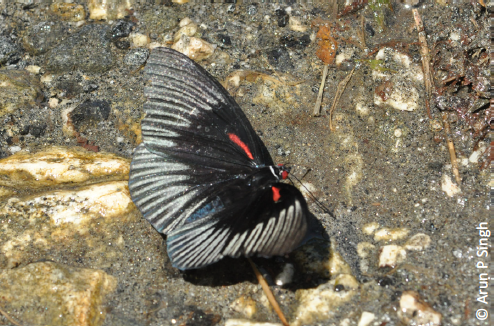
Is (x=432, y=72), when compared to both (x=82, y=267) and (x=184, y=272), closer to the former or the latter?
(x=184, y=272)

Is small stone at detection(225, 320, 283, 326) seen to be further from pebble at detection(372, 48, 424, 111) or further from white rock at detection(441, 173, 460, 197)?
pebble at detection(372, 48, 424, 111)

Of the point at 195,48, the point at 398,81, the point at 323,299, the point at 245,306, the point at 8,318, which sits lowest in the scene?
the point at 8,318

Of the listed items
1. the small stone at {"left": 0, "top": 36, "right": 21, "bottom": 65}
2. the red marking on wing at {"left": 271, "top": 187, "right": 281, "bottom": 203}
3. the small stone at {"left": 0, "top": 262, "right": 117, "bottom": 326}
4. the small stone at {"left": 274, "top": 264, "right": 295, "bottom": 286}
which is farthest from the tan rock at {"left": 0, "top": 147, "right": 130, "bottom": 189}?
the small stone at {"left": 274, "top": 264, "right": 295, "bottom": 286}

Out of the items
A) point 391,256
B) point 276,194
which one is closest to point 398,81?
point 391,256

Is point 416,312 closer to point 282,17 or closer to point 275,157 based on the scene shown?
point 275,157

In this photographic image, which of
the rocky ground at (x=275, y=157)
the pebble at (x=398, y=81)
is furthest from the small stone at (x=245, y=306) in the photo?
the pebble at (x=398, y=81)

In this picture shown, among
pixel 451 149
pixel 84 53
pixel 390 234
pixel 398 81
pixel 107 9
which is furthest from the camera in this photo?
→ pixel 107 9
